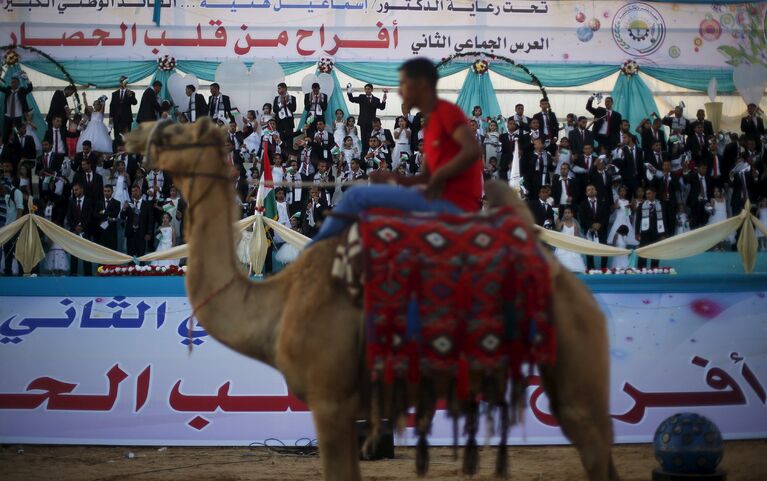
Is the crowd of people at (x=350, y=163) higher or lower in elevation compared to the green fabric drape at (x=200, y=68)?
lower

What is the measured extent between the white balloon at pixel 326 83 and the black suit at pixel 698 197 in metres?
8.29

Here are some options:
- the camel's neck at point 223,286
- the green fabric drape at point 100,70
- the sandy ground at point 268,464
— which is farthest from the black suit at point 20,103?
the camel's neck at point 223,286

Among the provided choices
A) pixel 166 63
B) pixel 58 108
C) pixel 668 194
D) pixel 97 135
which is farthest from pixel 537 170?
pixel 58 108

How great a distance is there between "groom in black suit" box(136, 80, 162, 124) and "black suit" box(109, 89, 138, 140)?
0.31 meters

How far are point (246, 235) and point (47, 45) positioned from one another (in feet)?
40.3

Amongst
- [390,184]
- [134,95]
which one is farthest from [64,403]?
[134,95]

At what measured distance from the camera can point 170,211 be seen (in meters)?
18.4

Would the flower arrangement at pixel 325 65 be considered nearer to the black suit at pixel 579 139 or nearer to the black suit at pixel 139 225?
the black suit at pixel 579 139

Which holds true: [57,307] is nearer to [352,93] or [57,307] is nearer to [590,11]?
[352,93]

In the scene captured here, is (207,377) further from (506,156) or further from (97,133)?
(97,133)

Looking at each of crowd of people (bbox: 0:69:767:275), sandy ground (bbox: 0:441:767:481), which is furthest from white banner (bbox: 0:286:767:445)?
crowd of people (bbox: 0:69:767:275)

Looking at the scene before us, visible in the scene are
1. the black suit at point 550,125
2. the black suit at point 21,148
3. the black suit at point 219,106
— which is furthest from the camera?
the black suit at point 219,106

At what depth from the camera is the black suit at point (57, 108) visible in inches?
841

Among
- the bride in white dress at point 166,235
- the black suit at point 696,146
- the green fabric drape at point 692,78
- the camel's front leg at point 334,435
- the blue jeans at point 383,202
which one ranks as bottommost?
the camel's front leg at point 334,435
